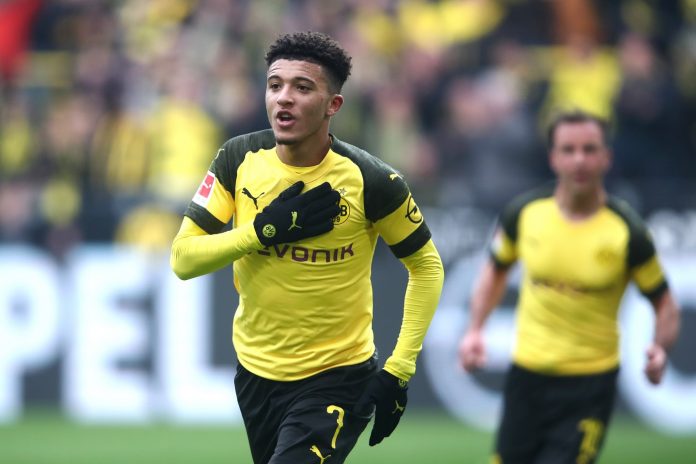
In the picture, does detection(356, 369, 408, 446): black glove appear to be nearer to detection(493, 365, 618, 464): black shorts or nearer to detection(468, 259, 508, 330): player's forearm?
detection(493, 365, 618, 464): black shorts

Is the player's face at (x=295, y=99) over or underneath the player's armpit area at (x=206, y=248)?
over

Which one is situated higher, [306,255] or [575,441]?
[306,255]

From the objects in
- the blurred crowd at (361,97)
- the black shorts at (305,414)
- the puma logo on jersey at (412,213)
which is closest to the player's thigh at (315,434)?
the black shorts at (305,414)

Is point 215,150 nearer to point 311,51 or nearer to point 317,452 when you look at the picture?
point 311,51

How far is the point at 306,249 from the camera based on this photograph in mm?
5723

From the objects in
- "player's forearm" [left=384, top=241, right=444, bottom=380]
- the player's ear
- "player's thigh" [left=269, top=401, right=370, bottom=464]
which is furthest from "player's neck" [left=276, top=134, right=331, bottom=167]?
"player's thigh" [left=269, top=401, right=370, bottom=464]

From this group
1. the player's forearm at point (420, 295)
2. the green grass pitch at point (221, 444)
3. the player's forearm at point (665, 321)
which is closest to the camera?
the player's forearm at point (420, 295)

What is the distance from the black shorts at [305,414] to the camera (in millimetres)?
5664

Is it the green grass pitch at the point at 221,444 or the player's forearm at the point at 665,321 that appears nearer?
the player's forearm at the point at 665,321

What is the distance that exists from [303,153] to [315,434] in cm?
124

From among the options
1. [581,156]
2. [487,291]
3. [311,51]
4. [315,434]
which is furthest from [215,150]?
[315,434]

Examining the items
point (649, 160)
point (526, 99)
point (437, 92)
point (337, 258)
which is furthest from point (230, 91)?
point (337, 258)

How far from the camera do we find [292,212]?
5488 millimetres

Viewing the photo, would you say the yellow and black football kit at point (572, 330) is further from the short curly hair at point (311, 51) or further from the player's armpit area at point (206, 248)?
the player's armpit area at point (206, 248)
